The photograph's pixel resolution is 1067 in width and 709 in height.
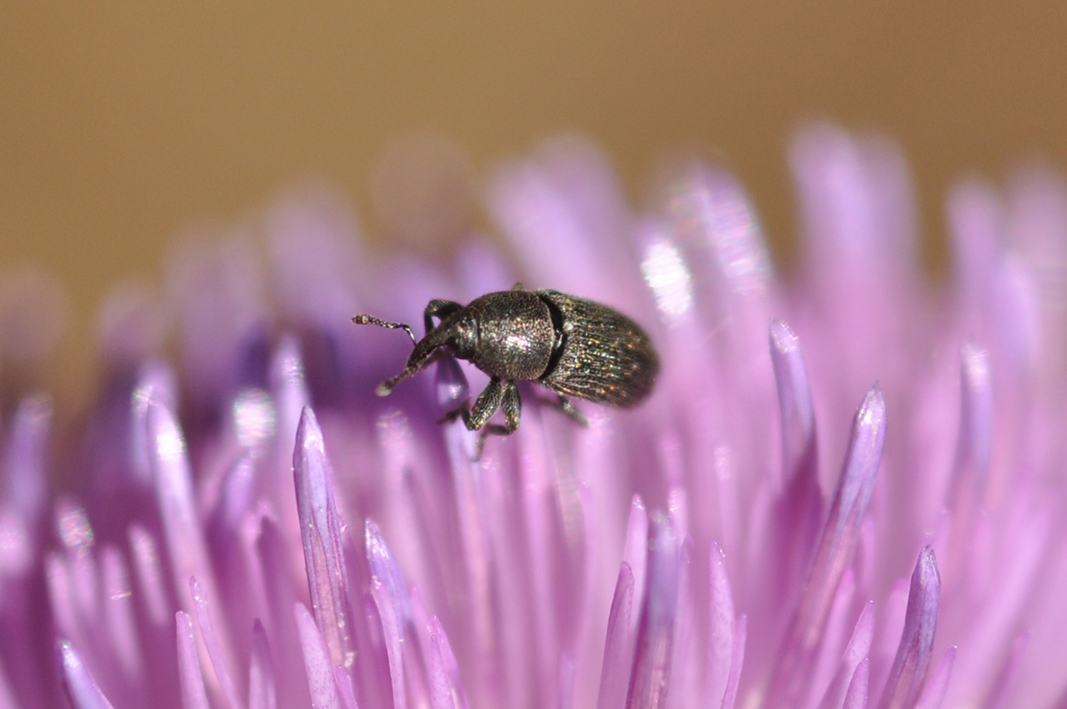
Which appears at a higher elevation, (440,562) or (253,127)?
(253,127)

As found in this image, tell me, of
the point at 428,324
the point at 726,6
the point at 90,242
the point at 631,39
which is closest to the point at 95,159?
the point at 90,242

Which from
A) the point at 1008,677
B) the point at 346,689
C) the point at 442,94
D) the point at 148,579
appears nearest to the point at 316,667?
the point at 346,689

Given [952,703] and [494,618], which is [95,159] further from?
[952,703]

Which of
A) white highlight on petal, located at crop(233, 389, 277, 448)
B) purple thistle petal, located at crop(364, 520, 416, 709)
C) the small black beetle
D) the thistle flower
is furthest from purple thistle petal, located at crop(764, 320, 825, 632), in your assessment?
white highlight on petal, located at crop(233, 389, 277, 448)

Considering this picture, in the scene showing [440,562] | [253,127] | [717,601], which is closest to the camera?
[717,601]

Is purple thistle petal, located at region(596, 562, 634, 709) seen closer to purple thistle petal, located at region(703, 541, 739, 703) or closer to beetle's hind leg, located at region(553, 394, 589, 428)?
purple thistle petal, located at region(703, 541, 739, 703)

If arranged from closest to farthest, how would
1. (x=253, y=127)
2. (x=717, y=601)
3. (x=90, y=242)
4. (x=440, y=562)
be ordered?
(x=717, y=601) → (x=440, y=562) → (x=90, y=242) → (x=253, y=127)

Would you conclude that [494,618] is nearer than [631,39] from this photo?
Yes
